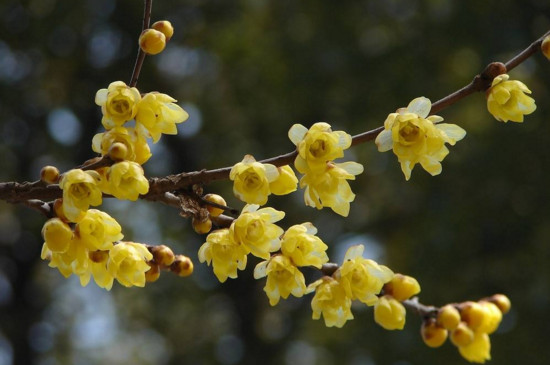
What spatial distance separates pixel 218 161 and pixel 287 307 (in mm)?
2580

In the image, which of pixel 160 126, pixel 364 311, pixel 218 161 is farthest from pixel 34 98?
pixel 160 126

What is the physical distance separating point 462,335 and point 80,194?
98 centimetres

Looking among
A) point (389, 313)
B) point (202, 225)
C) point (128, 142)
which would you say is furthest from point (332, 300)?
point (128, 142)

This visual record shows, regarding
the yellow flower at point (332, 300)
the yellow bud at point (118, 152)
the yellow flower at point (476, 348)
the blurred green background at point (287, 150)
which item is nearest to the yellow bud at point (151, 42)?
the yellow bud at point (118, 152)

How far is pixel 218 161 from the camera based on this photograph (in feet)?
28.3

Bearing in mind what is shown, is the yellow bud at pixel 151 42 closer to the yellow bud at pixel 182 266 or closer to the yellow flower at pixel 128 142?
the yellow flower at pixel 128 142

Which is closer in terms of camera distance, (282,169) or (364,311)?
(282,169)

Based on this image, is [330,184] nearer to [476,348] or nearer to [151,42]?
[151,42]

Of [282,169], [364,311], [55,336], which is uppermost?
[282,169]

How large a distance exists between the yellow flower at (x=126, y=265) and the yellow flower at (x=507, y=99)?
2.21ft

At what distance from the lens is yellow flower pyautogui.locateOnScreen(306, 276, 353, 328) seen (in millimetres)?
1532

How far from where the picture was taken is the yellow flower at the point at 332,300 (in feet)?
5.03

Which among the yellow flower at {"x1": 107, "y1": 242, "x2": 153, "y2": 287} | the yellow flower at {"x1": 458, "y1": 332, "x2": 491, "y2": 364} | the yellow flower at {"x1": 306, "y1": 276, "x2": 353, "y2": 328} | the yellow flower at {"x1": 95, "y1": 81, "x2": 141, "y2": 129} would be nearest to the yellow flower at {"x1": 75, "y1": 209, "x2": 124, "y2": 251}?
the yellow flower at {"x1": 107, "y1": 242, "x2": 153, "y2": 287}

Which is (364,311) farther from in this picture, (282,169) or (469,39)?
(282,169)
